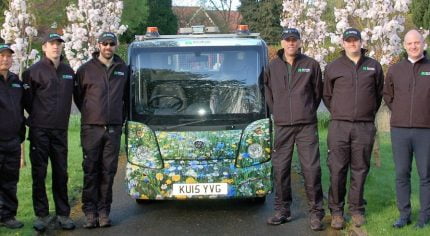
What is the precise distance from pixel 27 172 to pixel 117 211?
3.26 meters

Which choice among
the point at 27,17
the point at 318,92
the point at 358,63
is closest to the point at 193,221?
the point at 318,92

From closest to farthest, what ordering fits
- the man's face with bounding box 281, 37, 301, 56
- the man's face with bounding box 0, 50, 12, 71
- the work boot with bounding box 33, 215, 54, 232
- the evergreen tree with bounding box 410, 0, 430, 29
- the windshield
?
the man's face with bounding box 0, 50, 12, 71 → the work boot with bounding box 33, 215, 54, 232 → the man's face with bounding box 281, 37, 301, 56 → the windshield → the evergreen tree with bounding box 410, 0, 430, 29

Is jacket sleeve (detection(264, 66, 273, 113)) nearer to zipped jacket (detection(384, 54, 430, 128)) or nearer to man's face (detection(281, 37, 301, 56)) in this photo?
man's face (detection(281, 37, 301, 56))

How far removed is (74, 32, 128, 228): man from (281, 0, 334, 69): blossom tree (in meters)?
8.51

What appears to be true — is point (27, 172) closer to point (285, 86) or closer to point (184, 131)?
point (184, 131)

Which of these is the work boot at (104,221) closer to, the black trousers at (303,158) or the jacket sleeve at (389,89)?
the black trousers at (303,158)

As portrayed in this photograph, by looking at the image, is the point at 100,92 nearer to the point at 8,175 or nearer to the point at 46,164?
the point at 46,164

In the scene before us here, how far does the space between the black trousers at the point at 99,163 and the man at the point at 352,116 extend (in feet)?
8.40

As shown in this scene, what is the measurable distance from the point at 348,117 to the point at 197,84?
2.04 metres

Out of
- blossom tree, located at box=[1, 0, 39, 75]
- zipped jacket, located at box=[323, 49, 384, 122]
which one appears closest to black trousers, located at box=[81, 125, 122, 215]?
zipped jacket, located at box=[323, 49, 384, 122]

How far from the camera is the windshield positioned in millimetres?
7254

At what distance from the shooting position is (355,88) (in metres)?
6.37

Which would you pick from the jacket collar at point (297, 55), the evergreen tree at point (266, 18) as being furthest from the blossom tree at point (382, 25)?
the evergreen tree at point (266, 18)

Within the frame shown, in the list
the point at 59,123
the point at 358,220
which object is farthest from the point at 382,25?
the point at 59,123
